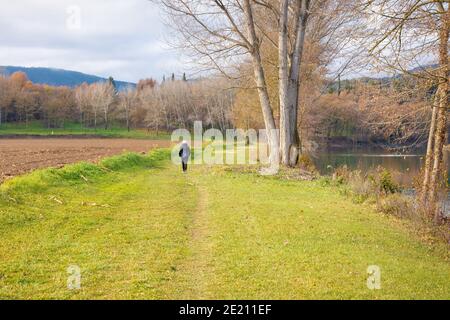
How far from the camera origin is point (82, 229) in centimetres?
1099

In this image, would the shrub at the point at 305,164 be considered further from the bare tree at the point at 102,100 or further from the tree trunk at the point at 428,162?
the bare tree at the point at 102,100

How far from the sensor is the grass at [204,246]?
7.17 meters

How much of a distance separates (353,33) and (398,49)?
124cm

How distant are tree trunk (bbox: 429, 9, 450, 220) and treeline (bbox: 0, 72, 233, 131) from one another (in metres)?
80.9

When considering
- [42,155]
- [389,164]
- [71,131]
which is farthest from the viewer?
[71,131]

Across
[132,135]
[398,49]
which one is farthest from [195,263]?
[132,135]

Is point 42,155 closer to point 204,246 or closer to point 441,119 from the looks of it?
point 204,246

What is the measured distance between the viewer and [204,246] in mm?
9695

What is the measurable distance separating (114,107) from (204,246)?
112 metres

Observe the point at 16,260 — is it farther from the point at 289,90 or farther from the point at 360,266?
the point at 289,90

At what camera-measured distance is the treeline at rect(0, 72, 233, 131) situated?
103125 mm

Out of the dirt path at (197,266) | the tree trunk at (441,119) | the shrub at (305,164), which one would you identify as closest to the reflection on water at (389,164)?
the shrub at (305,164)

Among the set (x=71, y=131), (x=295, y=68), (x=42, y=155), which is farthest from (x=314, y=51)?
(x=71, y=131)

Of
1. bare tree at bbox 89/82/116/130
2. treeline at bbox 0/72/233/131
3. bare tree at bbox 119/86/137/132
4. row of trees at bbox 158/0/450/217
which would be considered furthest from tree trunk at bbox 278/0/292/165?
bare tree at bbox 119/86/137/132
